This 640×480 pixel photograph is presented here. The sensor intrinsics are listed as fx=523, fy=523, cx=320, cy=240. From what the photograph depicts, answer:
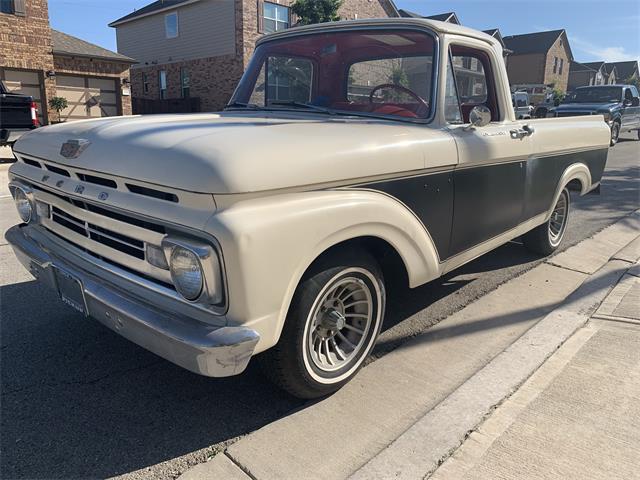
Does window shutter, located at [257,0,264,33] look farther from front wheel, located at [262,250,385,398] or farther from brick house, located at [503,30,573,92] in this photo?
brick house, located at [503,30,573,92]

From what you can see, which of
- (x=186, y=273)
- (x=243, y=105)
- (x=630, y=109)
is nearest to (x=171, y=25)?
(x=630, y=109)

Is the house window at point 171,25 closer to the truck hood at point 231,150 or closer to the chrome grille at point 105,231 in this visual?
the truck hood at point 231,150

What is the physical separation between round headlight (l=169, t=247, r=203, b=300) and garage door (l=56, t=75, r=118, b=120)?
20.1 metres

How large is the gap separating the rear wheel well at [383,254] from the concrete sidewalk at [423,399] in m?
0.51

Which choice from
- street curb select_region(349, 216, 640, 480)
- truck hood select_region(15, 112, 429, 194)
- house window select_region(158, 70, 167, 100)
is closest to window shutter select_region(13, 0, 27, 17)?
house window select_region(158, 70, 167, 100)

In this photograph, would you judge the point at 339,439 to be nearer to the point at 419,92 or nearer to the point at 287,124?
the point at 287,124

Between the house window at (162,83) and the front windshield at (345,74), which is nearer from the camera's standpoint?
the front windshield at (345,74)

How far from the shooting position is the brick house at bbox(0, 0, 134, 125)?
16.8m

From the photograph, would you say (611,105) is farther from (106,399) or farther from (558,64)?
(558,64)

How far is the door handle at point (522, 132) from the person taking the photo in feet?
12.7

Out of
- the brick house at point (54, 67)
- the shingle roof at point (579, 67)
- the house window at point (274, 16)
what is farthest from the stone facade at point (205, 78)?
the shingle roof at point (579, 67)

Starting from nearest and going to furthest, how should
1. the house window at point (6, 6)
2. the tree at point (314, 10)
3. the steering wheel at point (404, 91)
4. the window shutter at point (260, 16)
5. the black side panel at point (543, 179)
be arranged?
the steering wheel at point (404, 91), the black side panel at point (543, 179), the house window at point (6, 6), the tree at point (314, 10), the window shutter at point (260, 16)

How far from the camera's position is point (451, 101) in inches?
135

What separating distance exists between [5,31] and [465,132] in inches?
715
